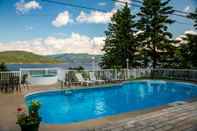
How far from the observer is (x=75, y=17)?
22.2 meters

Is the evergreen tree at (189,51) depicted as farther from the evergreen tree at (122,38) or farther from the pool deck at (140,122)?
the pool deck at (140,122)

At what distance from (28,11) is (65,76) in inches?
379

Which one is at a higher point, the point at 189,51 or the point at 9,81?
the point at 189,51

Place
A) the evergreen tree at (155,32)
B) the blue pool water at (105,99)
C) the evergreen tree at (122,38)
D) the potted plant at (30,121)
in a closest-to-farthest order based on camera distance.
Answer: the potted plant at (30,121) → the blue pool water at (105,99) → the evergreen tree at (155,32) → the evergreen tree at (122,38)

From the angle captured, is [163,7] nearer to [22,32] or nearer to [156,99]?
[156,99]

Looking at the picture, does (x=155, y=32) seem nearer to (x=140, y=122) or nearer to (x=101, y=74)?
(x=101, y=74)

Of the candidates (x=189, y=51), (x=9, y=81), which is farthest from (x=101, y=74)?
(x=189, y=51)

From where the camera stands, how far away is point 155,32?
57.8 ft

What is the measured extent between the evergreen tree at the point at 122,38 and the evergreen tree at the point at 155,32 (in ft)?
2.89

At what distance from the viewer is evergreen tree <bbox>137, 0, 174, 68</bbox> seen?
17562 millimetres

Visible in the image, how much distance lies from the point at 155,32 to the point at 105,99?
9.56 m

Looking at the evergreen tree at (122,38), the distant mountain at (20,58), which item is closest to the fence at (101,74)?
the evergreen tree at (122,38)

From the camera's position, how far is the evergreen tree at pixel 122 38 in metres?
18.6

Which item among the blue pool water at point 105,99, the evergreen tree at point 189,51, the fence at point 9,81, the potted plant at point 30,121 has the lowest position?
the blue pool water at point 105,99
